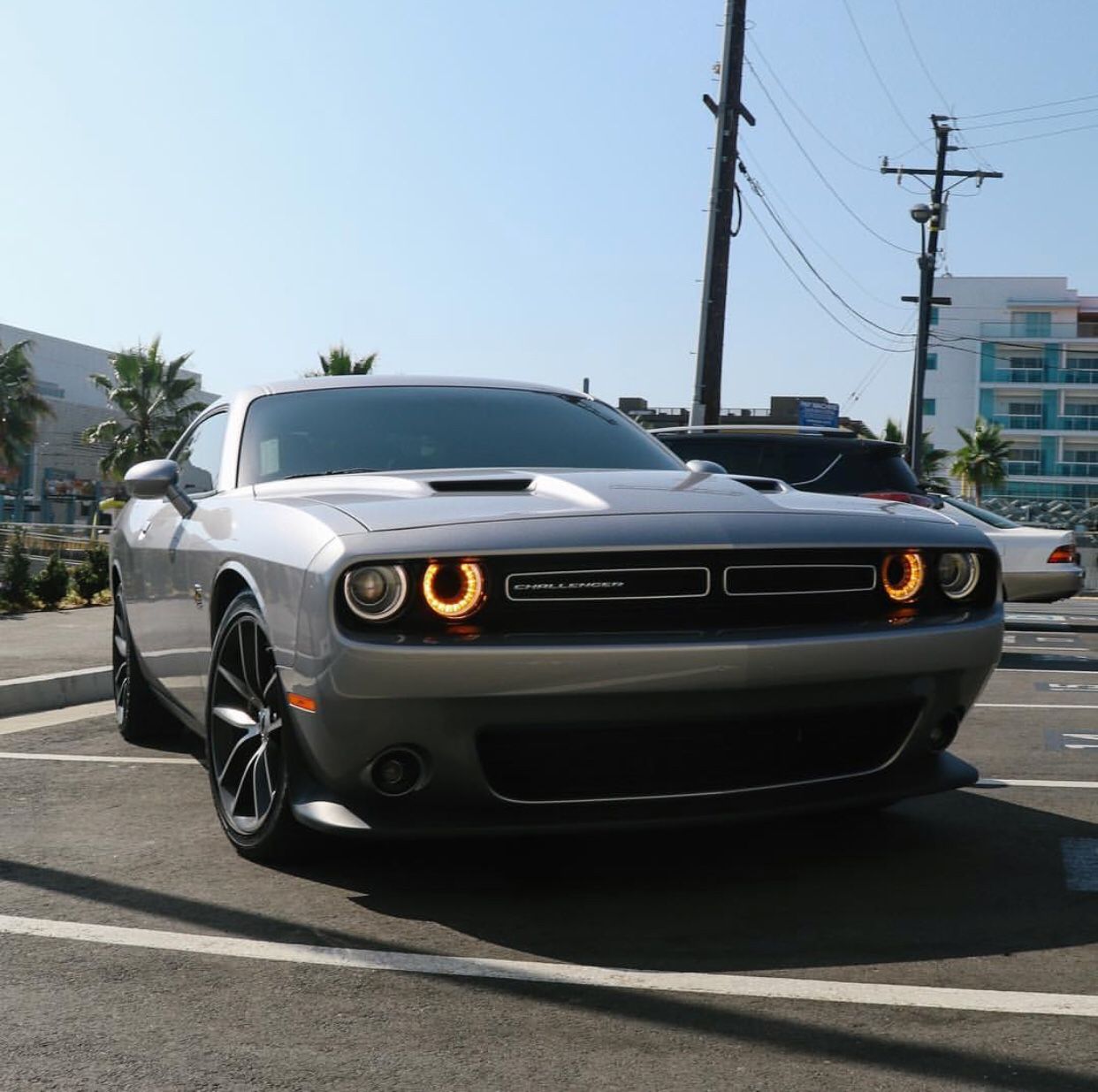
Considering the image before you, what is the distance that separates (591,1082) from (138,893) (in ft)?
5.58

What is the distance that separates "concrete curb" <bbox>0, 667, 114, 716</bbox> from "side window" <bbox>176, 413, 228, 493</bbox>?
6.78 ft

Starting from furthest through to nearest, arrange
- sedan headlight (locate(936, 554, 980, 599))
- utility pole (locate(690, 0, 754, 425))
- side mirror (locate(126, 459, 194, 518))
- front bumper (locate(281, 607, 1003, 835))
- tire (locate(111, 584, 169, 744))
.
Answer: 1. utility pole (locate(690, 0, 754, 425))
2. tire (locate(111, 584, 169, 744))
3. side mirror (locate(126, 459, 194, 518))
4. sedan headlight (locate(936, 554, 980, 599))
5. front bumper (locate(281, 607, 1003, 835))

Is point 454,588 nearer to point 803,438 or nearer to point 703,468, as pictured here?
point 703,468

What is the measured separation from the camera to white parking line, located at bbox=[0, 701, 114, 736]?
7.19 m

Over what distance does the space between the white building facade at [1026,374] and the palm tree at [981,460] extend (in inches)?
205

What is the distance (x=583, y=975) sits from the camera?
10.5ft

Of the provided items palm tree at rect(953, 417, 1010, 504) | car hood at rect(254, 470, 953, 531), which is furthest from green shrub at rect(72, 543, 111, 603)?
palm tree at rect(953, 417, 1010, 504)

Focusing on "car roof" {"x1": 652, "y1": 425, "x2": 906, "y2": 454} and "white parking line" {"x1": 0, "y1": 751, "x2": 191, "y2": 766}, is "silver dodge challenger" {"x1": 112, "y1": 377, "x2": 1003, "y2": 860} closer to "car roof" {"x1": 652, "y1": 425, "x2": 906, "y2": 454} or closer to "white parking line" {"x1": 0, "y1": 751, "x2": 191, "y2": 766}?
"white parking line" {"x1": 0, "y1": 751, "x2": 191, "y2": 766}

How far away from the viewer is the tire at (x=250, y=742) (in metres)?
4.00

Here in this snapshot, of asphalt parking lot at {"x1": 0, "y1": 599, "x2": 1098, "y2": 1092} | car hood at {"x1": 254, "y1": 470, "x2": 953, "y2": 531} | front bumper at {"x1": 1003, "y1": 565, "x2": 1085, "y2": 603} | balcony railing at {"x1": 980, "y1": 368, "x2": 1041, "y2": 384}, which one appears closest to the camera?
asphalt parking lot at {"x1": 0, "y1": 599, "x2": 1098, "y2": 1092}

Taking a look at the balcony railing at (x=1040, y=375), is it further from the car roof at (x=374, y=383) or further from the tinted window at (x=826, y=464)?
the car roof at (x=374, y=383)

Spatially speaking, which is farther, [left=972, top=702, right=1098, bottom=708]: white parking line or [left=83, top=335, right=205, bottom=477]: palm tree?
[left=83, top=335, right=205, bottom=477]: palm tree

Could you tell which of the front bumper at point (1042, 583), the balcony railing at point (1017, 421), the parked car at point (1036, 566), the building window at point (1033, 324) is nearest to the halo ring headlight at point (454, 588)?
the parked car at point (1036, 566)

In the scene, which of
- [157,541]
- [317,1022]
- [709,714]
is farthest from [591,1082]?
[157,541]
